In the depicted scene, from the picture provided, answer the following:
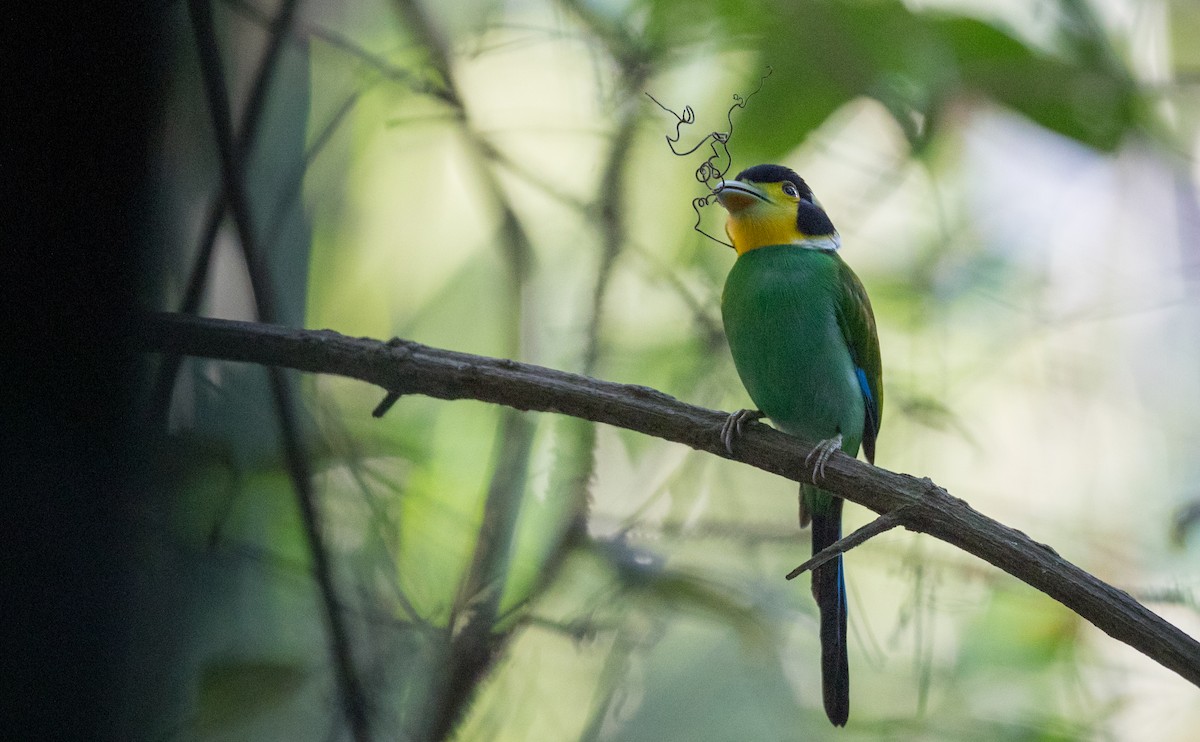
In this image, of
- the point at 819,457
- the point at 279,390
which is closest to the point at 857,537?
the point at 819,457

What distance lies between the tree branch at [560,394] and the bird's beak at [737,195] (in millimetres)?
209

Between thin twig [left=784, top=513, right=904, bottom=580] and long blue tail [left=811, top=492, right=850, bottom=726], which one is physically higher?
thin twig [left=784, top=513, right=904, bottom=580]

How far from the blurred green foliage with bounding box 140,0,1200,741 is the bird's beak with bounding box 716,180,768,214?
8 centimetres

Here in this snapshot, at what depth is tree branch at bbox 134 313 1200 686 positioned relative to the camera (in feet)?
2.56

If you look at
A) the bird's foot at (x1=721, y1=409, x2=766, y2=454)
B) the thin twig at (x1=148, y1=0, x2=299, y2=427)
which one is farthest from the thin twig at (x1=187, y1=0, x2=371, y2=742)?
the bird's foot at (x1=721, y1=409, x2=766, y2=454)

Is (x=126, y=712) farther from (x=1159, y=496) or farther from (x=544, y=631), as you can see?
(x=1159, y=496)

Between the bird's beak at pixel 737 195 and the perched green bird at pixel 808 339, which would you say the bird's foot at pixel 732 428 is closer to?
the perched green bird at pixel 808 339

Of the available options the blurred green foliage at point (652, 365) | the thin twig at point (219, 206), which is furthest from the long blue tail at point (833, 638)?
the thin twig at point (219, 206)

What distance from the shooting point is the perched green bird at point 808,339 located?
0.98 metres

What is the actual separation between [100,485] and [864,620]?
2.66 feet

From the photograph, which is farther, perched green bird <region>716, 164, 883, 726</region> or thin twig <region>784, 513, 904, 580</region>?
perched green bird <region>716, 164, 883, 726</region>

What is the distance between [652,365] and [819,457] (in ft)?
0.97

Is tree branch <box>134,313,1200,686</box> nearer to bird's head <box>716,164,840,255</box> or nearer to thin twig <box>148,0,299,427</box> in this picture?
thin twig <box>148,0,299,427</box>

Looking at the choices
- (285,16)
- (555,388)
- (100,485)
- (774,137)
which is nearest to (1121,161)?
(774,137)
